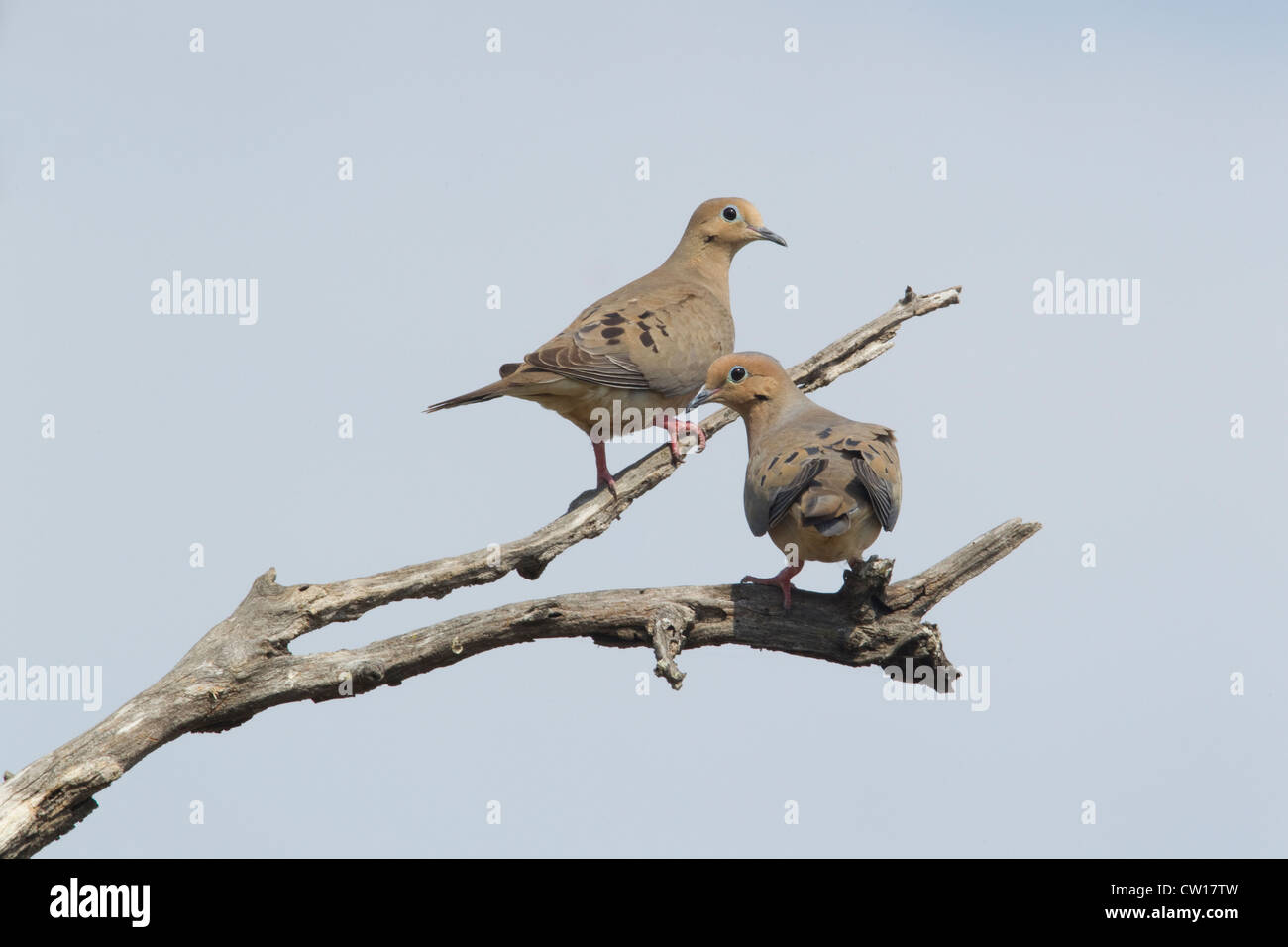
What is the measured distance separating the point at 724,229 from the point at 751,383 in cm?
210

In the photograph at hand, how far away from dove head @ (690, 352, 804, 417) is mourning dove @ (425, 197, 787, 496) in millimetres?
512

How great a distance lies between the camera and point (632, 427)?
7988 mm

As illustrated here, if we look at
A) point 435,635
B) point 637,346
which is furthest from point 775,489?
point 637,346

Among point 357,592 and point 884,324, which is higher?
point 884,324

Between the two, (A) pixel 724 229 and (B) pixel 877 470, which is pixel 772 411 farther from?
(A) pixel 724 229

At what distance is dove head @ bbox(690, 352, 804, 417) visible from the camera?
748 centimetres

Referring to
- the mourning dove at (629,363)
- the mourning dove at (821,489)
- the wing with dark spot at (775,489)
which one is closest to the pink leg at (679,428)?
the mourning dove at (629,363)

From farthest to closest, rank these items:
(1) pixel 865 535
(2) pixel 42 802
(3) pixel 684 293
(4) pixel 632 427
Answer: (3) pixel 684 293 → (4) pixel 632 427 → (1) pixel 865 535 → (2) pixel 42 802

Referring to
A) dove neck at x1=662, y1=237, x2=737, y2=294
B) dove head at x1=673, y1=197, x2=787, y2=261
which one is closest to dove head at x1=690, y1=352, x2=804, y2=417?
dove neck at x1=662, y1=237, x2=737, y2=294

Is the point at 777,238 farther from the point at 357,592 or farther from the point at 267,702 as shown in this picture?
the point at 267,702

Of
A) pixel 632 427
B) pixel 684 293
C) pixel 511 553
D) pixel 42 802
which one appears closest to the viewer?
pixel 42 802

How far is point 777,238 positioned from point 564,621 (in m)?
3.82

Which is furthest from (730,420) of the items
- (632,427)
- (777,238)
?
(777,238)

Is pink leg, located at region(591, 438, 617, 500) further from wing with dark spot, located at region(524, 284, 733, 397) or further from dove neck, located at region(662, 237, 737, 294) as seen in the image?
dove neck, located at region(662, 237, 737, 294)
